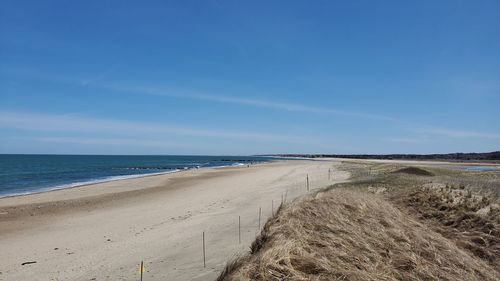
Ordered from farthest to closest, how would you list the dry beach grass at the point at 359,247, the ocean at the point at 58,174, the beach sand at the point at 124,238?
the ocean at the point at 58,174 < the beach sand at the point at 124,238 < the dry beach grass at the point at 359,247

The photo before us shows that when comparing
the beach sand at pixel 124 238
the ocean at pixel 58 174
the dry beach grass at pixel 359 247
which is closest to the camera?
the dry beach grass at pixel 359 247

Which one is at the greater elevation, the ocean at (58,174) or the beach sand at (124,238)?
the ocean at (58,174)

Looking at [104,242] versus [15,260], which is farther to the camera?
[104,242]

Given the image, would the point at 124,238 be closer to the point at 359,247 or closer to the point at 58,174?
the point at 359,247

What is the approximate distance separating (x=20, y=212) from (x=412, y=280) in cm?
2184

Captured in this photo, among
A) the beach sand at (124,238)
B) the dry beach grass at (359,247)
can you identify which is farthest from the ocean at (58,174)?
the dry beach grass at (359,247)

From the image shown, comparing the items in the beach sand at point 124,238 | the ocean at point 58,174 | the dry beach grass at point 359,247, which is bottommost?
the beach sand at point 124,238

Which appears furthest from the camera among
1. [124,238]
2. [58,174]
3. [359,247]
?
[58,174]

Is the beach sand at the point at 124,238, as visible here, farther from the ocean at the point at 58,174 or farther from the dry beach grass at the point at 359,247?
the ocean at the point at 58,174

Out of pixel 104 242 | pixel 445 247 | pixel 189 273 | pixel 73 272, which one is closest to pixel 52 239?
pixel 104 242

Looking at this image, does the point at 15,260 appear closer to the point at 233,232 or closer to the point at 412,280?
the point at 233,232

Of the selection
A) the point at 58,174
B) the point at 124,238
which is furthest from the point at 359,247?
the point at 58,174

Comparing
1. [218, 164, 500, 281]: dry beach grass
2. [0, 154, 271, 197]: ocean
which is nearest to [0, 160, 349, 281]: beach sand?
[218, 164, 500, 281]: dry beach grass

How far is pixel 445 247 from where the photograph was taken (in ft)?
18.7
